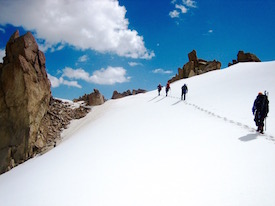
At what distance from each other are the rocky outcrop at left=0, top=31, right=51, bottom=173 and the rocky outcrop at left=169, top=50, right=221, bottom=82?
1563 inches

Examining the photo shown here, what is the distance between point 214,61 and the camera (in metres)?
51.5

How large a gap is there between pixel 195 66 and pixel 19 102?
46.4 m

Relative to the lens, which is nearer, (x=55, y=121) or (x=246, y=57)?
(x=55, y=121)

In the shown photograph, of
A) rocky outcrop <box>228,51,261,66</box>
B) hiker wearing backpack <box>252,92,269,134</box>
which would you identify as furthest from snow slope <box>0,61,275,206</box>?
rocky outcrop <box>228,51,261,66</box>

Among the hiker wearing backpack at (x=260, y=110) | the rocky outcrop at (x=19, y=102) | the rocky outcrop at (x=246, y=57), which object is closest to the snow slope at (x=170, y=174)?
the hiker wearing backpack at (x=260, y=110)

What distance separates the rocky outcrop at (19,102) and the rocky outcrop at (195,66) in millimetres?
39699

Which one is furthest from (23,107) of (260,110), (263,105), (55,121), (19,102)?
(263,105)

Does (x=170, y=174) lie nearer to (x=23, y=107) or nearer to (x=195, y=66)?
(x=23, y=107)

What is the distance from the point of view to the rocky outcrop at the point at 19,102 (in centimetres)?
2375

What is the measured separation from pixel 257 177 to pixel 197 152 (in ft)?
7.04

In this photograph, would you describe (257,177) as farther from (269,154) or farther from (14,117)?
(14,117)

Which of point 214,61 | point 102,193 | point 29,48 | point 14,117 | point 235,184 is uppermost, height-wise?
point 214,61

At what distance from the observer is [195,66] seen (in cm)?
5534

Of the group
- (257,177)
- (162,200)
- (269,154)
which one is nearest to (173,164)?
(162,200)
